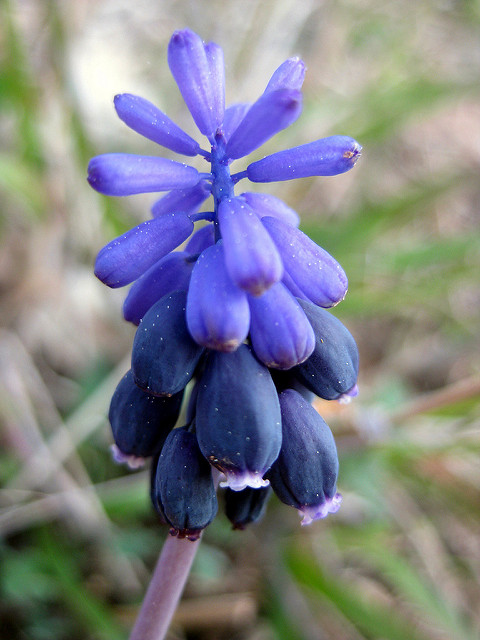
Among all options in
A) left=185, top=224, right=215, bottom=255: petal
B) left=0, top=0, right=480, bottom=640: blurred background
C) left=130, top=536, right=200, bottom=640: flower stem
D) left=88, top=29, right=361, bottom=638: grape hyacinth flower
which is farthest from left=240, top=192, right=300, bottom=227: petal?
left=0, top=0, right=480, bottom=640: blurred background

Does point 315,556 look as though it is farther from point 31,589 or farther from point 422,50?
point 422,50

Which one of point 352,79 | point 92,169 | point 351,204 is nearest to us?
point 92,169

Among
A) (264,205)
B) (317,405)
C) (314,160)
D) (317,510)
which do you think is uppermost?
(314,160)

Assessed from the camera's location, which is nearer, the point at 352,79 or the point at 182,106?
the point at 182,106

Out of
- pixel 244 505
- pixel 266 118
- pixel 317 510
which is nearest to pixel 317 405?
pixel 244 505

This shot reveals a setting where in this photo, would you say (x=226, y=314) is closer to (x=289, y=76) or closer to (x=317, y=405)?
(x=289, y=76)

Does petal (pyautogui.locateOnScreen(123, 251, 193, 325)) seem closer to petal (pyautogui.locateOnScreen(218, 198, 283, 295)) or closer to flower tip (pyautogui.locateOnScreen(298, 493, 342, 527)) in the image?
petal (pyautogui.locateOnScreen(218, 198, 283, 295))

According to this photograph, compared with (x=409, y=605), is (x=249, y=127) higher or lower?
higher

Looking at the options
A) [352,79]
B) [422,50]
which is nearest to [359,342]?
[352,79]
